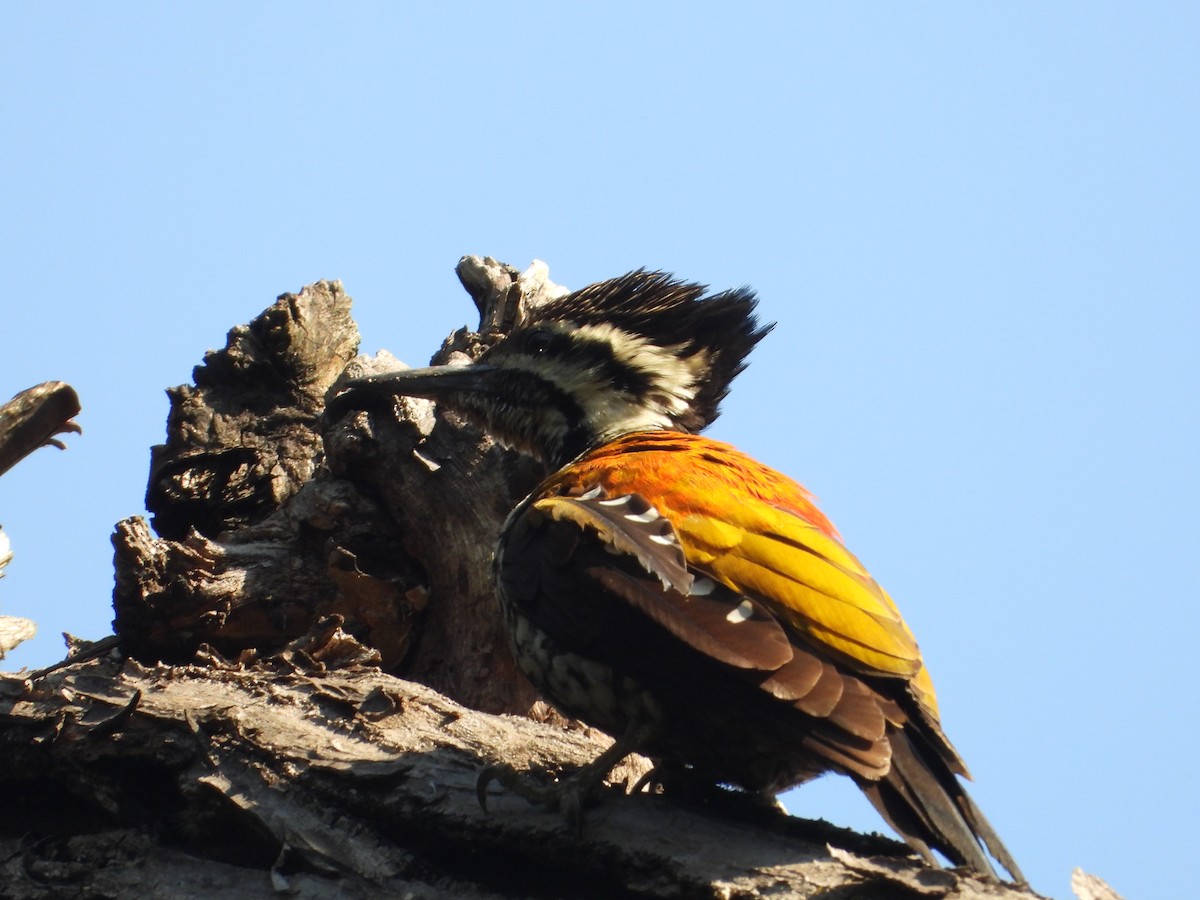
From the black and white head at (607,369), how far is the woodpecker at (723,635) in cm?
75

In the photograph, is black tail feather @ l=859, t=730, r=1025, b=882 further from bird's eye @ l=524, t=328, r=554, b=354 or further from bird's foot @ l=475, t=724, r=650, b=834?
bird's eye @ l=524, t=328, r=554, b=354

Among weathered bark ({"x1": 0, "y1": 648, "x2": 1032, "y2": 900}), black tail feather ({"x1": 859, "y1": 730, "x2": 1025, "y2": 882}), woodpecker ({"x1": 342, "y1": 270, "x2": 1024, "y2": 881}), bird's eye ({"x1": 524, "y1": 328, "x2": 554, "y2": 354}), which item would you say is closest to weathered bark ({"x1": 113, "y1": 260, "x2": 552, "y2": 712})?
bird's eye ({"x1": 524, "y1": 328, "x2": 554, "y2": 354})

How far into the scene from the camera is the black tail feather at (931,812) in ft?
10.8

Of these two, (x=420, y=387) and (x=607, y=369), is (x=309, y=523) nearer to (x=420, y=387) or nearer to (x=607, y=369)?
(x=420, y=387)

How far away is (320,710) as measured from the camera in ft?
13.8

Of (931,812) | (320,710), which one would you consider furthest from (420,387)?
(931,812)

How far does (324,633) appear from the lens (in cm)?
496

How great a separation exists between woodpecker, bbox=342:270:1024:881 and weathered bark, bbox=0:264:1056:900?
0.21 meters

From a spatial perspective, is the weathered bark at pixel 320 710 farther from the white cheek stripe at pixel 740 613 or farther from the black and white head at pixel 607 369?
the white cheek stripe at pixel 740 613

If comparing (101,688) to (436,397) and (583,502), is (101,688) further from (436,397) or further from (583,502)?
(436,397)

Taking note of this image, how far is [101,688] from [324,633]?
90 centimetres

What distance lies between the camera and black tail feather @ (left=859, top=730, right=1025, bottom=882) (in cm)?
329

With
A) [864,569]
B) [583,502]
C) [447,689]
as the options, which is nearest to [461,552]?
[447,689]

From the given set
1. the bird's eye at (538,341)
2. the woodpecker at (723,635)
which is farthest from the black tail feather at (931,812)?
the bird's eye at (538,341)
